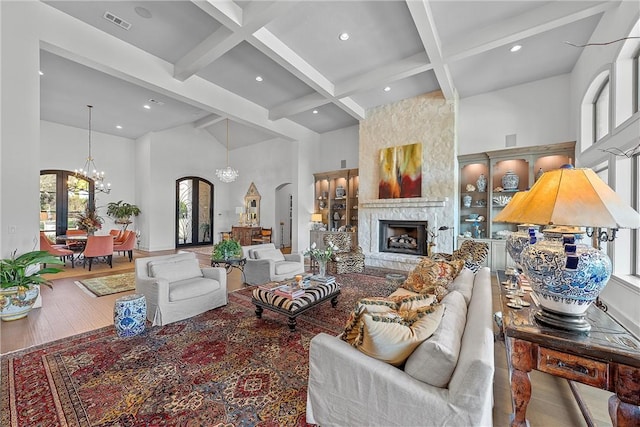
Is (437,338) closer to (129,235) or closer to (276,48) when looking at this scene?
(276,48)

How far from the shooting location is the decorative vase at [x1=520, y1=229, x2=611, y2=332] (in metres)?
1.25

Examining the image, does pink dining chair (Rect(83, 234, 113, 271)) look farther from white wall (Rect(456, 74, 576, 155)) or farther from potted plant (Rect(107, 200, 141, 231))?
white wall (Rect(456, 74, 576, 155))

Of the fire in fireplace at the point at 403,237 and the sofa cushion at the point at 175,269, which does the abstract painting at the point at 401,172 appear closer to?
the fire in fireplace at the point at 403,237

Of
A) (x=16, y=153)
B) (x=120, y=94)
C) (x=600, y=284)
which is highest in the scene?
(x=120, y=94)

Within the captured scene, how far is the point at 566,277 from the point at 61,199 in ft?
37.9

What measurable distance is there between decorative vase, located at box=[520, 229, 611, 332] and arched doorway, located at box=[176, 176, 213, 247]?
10.3 metres

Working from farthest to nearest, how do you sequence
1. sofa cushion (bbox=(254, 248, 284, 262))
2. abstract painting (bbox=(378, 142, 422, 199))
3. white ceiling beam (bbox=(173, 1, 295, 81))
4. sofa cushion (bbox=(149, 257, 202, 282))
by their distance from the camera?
abstract painting (bbox=(378, 142, 422, 199)) → sofa cushion (bbox=(254, 248, 284, 262)) → sofa cushion (bbox=(149, 257, 202, 282)) → white ceiling beam (bbox=(173, 1, 295, 81))

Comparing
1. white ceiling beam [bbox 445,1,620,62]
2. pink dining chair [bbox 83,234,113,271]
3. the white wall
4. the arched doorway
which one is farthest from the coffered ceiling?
the arched doorway

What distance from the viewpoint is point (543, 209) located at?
4.41ft

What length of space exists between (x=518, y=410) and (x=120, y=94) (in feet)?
27.7

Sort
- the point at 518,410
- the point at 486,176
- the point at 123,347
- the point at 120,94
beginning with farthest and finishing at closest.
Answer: the point at 120,94 < the point at 486,176 < the point at 123,347 < the point at 518,410

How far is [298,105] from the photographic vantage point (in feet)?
19.9

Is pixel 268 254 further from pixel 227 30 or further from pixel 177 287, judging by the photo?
pixel 227 30

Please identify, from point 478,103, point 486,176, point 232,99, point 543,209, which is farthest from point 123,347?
point 478,103
